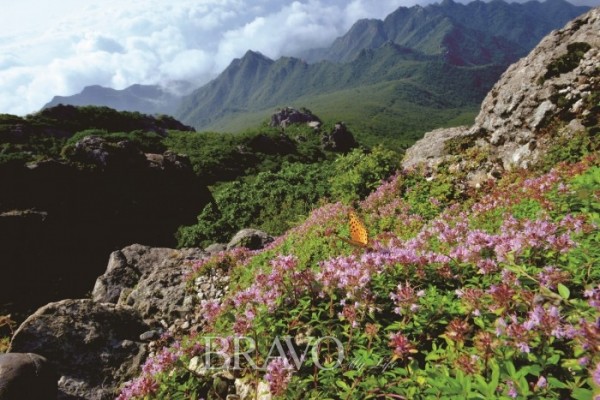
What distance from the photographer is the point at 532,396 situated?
238cm

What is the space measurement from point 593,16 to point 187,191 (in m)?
23.9

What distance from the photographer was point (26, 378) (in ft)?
22.1

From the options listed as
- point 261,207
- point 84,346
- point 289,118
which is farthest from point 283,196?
point 289,118

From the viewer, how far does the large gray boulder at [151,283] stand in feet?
35.3

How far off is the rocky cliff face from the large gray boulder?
9.50m

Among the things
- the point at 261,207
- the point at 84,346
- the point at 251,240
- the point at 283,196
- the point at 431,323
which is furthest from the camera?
the point at 283,196

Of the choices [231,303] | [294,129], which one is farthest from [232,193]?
[294,129]

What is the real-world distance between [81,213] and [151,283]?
10.6m

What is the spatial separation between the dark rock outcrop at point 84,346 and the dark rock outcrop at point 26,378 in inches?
22.9

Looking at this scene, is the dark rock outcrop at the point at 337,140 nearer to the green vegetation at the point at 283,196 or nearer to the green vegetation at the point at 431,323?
the green vegetation at the point at 283,196

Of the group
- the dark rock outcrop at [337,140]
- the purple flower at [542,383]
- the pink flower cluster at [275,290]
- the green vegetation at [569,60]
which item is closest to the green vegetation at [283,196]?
the green vegetation at [569,60]

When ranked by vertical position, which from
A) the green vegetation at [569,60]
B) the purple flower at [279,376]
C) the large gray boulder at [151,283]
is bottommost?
the large gray boulder at [151,283]

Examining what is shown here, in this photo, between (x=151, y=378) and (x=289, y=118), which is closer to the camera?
(x=151, y=378)

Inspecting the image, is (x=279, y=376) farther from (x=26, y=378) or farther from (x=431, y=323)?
(x=26, y=378)
